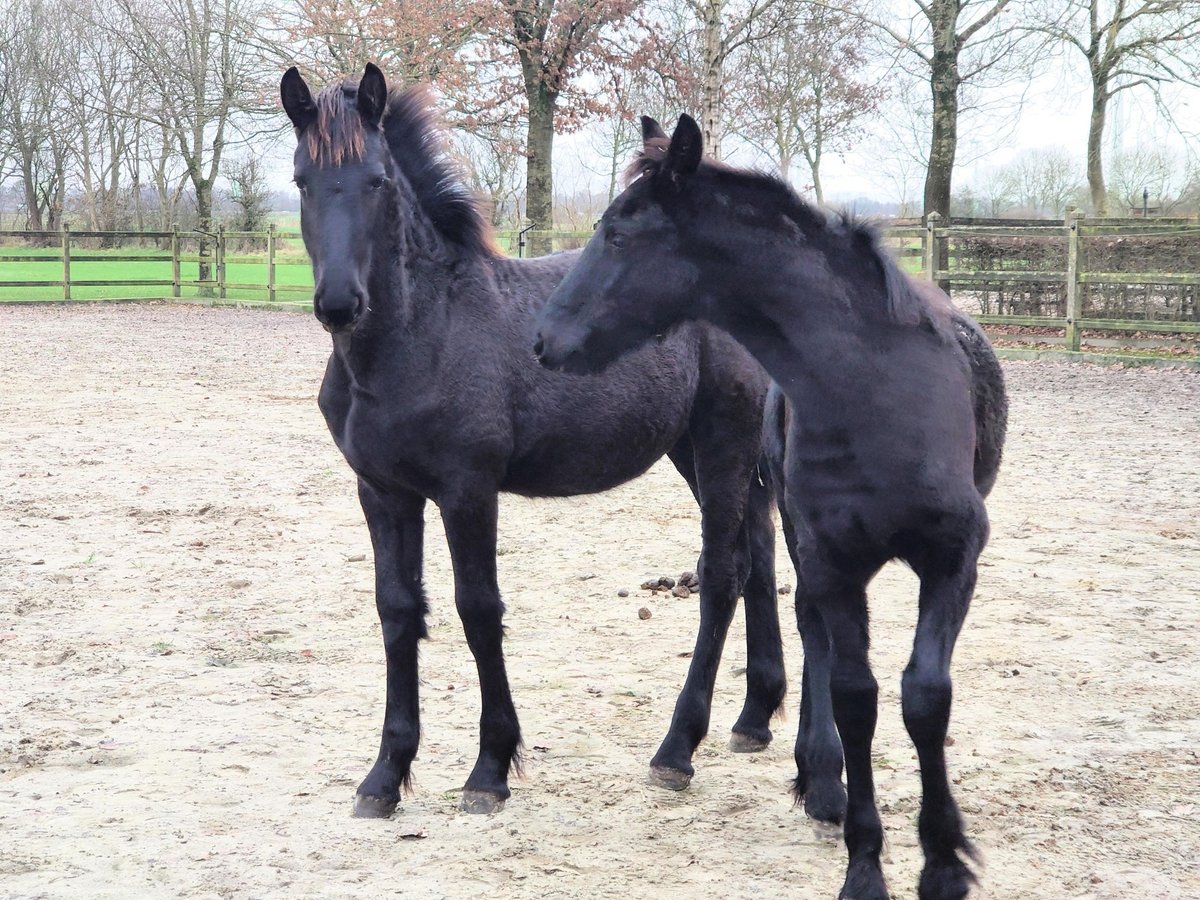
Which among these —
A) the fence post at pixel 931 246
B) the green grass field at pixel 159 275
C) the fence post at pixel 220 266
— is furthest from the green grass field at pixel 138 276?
the fence post at pixel 931 246

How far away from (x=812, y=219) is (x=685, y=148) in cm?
41

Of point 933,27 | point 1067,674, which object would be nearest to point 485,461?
point 1067,674

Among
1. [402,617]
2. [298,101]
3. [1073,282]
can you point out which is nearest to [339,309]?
[298,101]

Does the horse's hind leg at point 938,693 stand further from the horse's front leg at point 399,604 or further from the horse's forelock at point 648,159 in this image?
the horse's front leg at point 399,604

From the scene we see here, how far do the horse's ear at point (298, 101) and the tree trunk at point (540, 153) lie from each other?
2186cm

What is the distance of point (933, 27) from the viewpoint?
897 inches

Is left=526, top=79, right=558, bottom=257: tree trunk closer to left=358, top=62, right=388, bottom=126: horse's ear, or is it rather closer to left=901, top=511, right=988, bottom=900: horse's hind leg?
left=358, top=62, right=388, bottom=126: horse's ear

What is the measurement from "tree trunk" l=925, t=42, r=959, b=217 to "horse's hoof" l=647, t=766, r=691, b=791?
20.1 metres

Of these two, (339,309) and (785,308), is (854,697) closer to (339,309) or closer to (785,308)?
(785,308)

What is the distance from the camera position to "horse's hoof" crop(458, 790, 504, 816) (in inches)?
153

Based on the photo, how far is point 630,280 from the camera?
3396 mm

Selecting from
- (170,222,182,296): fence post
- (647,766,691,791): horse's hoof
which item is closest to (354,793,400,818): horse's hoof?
(647,766,691,791): horse's hoof

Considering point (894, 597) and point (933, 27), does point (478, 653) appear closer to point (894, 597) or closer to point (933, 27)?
point (894, 597)

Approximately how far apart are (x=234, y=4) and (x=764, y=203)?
120 feet
